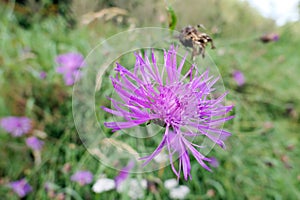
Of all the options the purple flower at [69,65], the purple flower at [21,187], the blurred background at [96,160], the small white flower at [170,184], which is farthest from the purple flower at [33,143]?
the small white flower at [170,184]

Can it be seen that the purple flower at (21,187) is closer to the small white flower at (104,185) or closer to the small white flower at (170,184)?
the small white flower at (104,185)

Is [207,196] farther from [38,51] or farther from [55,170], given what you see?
[38,51]

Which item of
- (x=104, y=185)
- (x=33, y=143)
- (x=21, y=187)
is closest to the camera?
(x=104, y=185)

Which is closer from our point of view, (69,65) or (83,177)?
(83,177)

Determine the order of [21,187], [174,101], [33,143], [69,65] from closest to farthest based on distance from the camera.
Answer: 1. [174,101]
2. [21,187]
3. [33,143]
4. [69,65]

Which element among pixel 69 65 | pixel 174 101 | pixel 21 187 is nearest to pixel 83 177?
pixel 21 187

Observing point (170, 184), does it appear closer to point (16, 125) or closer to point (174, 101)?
point (16, 125)

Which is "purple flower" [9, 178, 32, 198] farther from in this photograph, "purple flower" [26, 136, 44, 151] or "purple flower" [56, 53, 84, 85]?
"purple flower" [56, 53, 84, 85]
